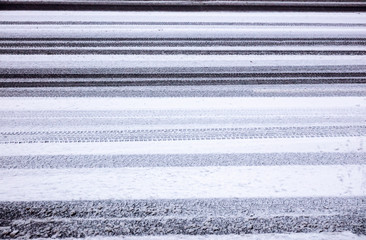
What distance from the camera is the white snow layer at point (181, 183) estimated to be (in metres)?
2.74

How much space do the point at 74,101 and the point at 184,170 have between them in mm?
1675

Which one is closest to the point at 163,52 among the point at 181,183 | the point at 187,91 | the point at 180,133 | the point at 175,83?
the point at 175,83

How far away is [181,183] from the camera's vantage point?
287cm

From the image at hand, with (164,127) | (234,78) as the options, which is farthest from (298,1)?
(164,127)

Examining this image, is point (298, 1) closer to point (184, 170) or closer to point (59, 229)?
point (184, 170)

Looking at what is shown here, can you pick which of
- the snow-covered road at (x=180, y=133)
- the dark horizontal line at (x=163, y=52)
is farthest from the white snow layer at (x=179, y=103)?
the dark horizontal line at (x=163, y=52)

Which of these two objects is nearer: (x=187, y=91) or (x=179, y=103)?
(x=179, y=103)

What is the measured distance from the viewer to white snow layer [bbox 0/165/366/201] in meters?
2.74

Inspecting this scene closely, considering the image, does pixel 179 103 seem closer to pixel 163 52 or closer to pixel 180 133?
pixel 180 133

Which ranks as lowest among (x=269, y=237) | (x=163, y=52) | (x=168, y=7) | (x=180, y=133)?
(x=269, y=237)

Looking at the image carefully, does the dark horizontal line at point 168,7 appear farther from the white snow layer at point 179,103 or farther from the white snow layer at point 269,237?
the white snow layer at point 269,237

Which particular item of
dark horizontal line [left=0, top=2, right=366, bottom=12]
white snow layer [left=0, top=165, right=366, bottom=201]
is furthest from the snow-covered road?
dark horizontal line [left=0, top=2, right=366, bottom=12]

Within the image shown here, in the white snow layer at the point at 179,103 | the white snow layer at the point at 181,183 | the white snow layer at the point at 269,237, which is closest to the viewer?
the white snow layer at the point at 269,237

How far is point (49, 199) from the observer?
105 inches
